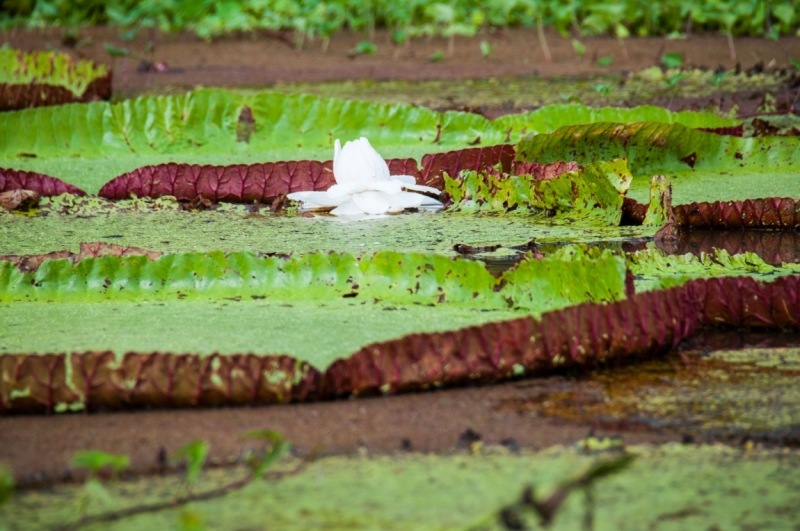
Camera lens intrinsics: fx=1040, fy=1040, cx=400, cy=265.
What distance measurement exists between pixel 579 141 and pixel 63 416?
1.82 m

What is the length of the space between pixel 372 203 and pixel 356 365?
1.25 m

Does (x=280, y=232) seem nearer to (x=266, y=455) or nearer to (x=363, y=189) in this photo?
(x=363, y=189)

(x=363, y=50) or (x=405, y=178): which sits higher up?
(x=363, y=50)

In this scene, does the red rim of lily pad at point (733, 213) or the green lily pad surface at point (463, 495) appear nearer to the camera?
the green lily pad surface at point (463, 495)

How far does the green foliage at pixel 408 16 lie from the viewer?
6148 mm

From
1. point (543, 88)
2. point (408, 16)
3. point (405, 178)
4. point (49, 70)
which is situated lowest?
point (405, 178)

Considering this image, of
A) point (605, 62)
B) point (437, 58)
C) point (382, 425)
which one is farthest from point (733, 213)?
point (437, 58)

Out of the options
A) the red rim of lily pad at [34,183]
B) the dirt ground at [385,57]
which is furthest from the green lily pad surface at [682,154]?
the dirt ground at [385,57]

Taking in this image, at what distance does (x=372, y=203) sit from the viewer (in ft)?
8.78

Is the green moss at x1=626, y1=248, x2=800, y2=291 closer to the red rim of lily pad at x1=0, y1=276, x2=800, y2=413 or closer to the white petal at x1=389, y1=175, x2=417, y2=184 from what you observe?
the red rim of lily pad at x1=0, y1=276, x2=800, y2=413

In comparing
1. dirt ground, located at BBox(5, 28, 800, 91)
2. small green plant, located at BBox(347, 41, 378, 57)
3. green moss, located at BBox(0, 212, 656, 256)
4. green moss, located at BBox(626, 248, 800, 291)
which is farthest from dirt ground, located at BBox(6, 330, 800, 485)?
small green plant, located at BBox(347, 41, 378, 57)

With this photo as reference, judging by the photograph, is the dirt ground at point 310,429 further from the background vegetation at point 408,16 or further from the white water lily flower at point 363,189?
the background vegetation at point 408,16

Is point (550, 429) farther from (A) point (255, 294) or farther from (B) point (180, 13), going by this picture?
(B) point (180, 13)

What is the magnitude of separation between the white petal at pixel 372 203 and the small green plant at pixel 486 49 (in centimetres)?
331
